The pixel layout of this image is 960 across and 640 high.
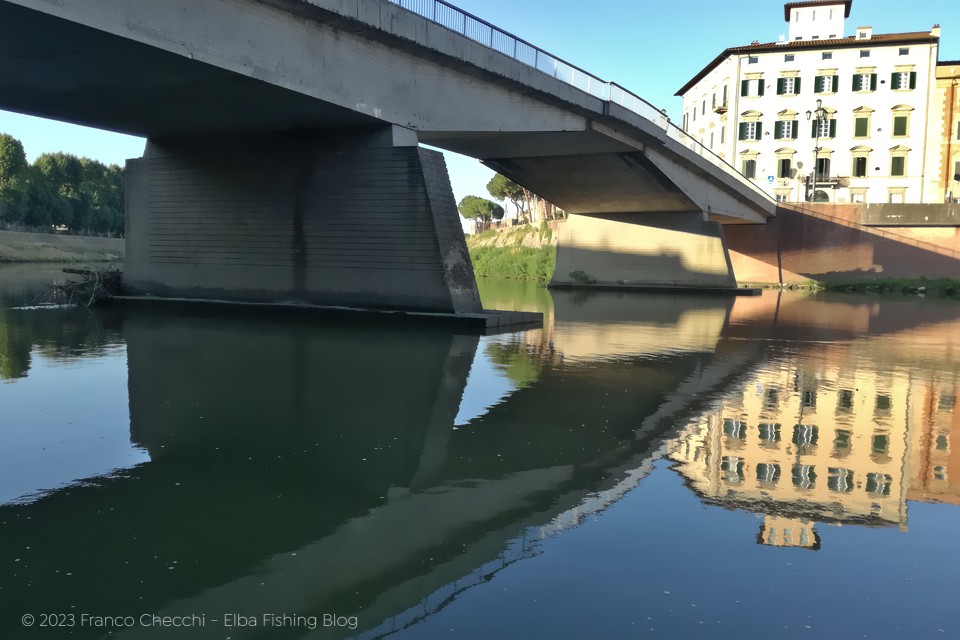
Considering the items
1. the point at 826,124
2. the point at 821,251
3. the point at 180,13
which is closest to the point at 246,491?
the point at 180,13

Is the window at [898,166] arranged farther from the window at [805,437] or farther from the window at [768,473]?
the window at [768,473]

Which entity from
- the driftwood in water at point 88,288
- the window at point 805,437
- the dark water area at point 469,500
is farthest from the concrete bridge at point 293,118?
the window at point 805,437

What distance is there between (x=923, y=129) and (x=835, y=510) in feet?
185

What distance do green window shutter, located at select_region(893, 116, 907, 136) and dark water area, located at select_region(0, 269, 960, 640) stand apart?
49.0 meters

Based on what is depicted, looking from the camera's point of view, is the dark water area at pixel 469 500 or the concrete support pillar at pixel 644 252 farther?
the concrete support pillar at pixel 644 252

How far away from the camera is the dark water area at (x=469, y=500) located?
3590mm

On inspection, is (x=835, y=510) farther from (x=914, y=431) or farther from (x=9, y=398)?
(x=9, y=398)

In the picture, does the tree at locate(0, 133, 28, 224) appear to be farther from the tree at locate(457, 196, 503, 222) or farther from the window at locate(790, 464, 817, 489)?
the window at locate(790, 464, 817, 489)

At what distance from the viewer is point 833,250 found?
148 ft

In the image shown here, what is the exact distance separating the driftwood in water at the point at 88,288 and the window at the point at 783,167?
158 feet

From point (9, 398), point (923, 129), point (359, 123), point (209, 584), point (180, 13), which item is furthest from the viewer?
point (923, 129)

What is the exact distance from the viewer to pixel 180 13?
12188 millimetres

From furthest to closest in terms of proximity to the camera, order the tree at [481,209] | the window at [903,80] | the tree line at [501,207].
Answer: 1. the tree at [481,209]
2. the tree line at [501,207]
3. the window at [903,80]

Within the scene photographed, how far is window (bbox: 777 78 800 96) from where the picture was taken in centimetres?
5412
